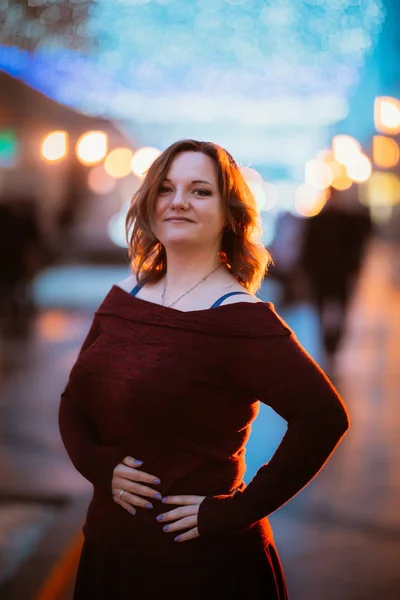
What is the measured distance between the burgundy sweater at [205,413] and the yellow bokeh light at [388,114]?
2998mm

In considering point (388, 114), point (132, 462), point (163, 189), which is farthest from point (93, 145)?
point (132, 462)

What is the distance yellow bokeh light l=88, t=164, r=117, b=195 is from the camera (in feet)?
72.4

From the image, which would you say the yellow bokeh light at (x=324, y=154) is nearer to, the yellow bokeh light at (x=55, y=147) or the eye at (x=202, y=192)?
the yellow bokeh light at (x=55, y=147)

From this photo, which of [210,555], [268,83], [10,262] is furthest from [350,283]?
[210,555]

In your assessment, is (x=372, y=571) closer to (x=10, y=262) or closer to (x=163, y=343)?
(x=163, y=343)

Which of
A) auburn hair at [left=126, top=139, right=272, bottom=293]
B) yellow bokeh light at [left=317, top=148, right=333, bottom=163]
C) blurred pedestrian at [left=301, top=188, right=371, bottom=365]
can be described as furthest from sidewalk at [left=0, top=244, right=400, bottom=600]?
yellow bokeh light at [left=317, top=148, right=333, bottom=163]

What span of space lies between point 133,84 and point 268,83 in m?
1.26

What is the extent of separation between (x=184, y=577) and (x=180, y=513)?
165 millimetres

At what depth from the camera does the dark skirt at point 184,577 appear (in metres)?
1.84

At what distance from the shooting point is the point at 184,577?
184 centimetres

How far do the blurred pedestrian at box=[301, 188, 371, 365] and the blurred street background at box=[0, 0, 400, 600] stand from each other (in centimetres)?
2

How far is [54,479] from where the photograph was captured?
4.71m

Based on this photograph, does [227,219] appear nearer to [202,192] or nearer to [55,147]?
[202,192]

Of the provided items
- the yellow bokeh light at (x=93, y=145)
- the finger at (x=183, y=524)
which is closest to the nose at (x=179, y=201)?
the finger at (x=183, y=524)
